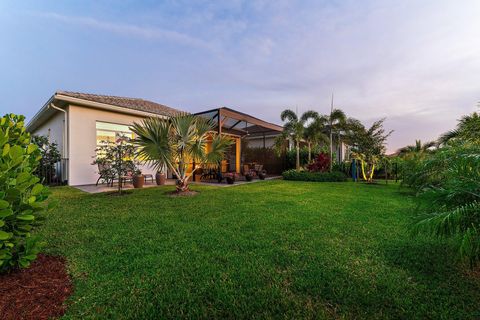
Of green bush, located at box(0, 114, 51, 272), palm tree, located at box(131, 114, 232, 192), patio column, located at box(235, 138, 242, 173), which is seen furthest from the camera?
patio column, located at box(235, 138, 242, 173)

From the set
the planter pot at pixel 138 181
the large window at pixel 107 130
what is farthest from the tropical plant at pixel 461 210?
the large window at pixel 107 130

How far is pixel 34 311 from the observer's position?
163 centimetres

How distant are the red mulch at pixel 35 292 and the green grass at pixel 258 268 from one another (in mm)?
111

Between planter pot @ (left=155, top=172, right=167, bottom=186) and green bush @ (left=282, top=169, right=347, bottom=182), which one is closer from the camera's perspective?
planter pot @ (left=155, top=172, right=167, bottom=186)

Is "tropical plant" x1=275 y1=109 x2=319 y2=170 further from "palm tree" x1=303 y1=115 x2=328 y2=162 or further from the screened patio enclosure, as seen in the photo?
the screened patio enclosure

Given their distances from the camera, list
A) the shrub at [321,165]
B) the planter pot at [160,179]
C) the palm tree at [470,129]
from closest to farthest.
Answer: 1. the palm tree at [470,129]
2. the planter pot at [160,179]
3. the shrub at [321,165]

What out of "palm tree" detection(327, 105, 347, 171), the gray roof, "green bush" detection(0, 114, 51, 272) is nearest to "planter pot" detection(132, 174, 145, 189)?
the gray roof

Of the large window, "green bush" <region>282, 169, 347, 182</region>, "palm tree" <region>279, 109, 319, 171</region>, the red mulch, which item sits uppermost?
"palm tree" <region>279, 109, 319, 171</region>

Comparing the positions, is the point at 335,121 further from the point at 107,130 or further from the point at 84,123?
the point at 84,123

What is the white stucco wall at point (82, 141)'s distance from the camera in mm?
9000

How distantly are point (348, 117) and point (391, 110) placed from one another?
10.1 feet

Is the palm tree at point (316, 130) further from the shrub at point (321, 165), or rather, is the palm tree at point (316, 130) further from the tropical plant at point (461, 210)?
the tropical plant at point (461, 210)

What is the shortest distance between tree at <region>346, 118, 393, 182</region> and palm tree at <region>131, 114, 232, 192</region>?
8791 millimetres

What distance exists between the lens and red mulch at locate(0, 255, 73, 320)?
1.62 meters
